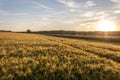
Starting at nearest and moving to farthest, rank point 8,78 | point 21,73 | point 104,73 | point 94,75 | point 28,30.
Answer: point 8,78
point 21,73
point 94,75
point 104,73
point 28,30

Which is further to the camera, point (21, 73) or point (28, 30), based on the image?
point (28, 30)

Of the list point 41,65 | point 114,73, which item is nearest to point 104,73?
point 114,73

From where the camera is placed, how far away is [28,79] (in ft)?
25.6

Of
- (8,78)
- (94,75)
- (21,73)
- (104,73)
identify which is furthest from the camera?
(104,73)

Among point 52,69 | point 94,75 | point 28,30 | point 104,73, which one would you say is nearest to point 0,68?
point 52,69

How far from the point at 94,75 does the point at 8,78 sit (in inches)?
165

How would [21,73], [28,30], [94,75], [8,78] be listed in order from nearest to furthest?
[8,78], [21,73], [94,75], [28,30]

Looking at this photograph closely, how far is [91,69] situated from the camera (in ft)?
32.9

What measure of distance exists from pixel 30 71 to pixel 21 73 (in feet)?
1.65

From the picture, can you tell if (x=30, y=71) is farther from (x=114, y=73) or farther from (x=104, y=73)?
(x=114, y=73)

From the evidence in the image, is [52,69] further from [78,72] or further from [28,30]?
[28,30]

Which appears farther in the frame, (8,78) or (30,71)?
(30,71)

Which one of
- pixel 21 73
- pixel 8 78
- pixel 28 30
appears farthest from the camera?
pixel 28 30

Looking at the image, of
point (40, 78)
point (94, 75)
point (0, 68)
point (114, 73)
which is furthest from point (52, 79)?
point (114, 73)
